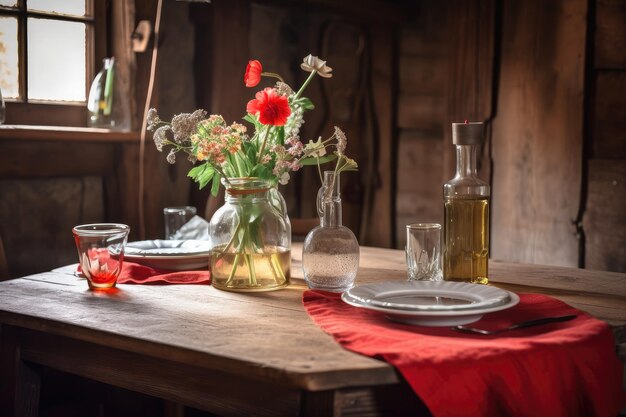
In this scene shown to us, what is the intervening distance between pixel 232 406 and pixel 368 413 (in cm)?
20

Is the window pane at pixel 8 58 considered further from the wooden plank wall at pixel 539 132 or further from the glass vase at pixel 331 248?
the wooden plank wall at pixel 539 132

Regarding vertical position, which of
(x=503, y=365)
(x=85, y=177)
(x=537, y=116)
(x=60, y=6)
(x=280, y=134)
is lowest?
(x=503, y=365)

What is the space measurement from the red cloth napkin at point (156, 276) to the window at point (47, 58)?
0.82m

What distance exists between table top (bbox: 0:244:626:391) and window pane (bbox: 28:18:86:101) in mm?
826

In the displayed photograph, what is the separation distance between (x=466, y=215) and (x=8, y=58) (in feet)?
4.75

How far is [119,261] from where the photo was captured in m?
1.55

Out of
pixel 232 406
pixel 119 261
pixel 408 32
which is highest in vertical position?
pixel 408 32

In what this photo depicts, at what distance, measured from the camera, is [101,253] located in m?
1.52

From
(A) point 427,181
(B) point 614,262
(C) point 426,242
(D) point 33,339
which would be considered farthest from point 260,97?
(A) point 427,181

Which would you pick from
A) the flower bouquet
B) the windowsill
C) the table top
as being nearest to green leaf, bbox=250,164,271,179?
the flower bouquet

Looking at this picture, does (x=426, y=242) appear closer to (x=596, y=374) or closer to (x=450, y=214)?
(x=450, y=214)

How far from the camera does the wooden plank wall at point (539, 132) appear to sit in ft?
9.00

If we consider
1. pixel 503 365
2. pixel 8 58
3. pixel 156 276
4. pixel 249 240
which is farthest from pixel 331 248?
pixel 8 58

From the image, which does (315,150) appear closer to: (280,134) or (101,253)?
(280,134)
